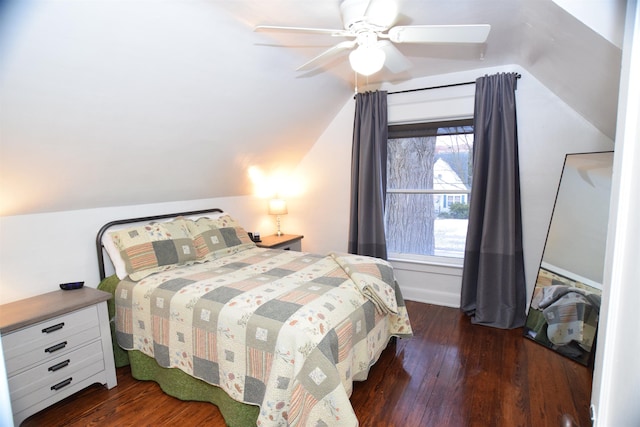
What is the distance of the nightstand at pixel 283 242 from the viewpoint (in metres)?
3.70

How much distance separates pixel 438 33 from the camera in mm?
1715

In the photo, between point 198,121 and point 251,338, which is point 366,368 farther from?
point 198,121

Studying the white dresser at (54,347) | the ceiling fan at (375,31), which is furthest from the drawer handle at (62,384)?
the ceiling fan at (375,31)

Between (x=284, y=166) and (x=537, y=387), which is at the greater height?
(x=284, y=166)

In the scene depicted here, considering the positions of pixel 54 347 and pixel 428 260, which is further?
pixel 428 260

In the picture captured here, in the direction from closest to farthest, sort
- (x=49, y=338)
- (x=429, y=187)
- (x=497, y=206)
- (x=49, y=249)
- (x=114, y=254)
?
(x=49, y=338) → (x=49, y=249) → (x=114, y=254) → (x=497, y=206) → (x=429, y=187)

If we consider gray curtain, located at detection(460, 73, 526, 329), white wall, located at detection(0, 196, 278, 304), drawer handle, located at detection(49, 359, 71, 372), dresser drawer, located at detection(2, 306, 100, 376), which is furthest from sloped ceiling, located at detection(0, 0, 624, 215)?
drawer handle, located at detection(49, 359, 71, 372)

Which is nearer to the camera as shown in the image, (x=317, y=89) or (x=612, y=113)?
(x=612, y=113)

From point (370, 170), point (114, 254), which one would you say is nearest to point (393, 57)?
point (370, 170)

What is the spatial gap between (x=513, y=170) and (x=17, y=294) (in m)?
4.02

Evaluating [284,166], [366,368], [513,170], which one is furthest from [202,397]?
[513,170]

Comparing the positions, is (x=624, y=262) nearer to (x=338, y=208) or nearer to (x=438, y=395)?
(x=438, y=395)

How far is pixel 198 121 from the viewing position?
2566mm

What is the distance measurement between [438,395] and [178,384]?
1.68 meters
